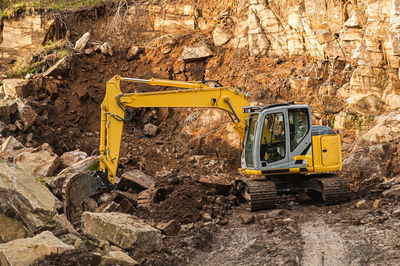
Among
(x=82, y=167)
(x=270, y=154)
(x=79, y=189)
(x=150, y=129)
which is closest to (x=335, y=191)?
(x=270, y=154)

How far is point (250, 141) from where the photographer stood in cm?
875

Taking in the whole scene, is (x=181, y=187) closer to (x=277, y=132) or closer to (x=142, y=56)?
(x=277, y=132)

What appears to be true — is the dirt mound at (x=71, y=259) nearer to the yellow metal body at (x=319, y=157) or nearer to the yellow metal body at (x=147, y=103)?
the yellow metal body at (x=147, y=103)

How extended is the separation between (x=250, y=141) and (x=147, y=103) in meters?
2.32

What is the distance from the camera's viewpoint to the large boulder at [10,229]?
218 inches

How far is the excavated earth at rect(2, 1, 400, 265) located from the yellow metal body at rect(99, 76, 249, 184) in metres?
1.32

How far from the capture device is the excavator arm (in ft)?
27.4

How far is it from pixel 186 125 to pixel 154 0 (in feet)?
22.7

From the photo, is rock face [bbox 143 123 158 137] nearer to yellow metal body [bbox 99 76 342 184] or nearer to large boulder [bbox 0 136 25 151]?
large boulder [bbox 0 136 25 151]

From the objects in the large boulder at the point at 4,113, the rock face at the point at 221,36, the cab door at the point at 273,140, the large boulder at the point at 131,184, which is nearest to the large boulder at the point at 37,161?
the large boulder at the point at 131,184

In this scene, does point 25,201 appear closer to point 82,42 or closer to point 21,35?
point 82,42

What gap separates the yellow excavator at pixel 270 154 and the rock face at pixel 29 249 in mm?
2937

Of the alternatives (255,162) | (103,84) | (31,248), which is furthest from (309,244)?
(103,84)

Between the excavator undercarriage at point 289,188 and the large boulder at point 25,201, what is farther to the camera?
the excavator undercarriage at point 289,188
